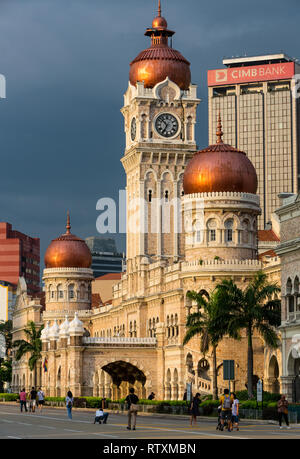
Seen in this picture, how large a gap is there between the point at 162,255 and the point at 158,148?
967cm

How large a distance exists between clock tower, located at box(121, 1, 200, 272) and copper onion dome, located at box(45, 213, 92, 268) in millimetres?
16717

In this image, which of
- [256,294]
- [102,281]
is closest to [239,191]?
[256,294]

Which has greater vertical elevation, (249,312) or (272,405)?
(249,312)

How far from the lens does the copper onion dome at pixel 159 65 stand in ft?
345

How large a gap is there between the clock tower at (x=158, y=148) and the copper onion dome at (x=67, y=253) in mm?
16717

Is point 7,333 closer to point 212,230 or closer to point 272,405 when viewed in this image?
point 212,230

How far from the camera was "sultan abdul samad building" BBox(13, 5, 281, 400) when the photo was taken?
82.9m

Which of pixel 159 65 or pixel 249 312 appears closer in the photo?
pixel 249 312

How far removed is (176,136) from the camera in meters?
106

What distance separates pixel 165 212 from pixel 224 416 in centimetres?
6008

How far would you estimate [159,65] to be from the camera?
105312mm

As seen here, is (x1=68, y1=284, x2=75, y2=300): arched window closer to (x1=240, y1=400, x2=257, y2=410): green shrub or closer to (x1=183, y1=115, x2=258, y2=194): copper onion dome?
(x1=183, y1=115, x2=258, y2=194): copper onion dome

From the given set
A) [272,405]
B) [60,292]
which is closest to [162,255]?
[60,292]
